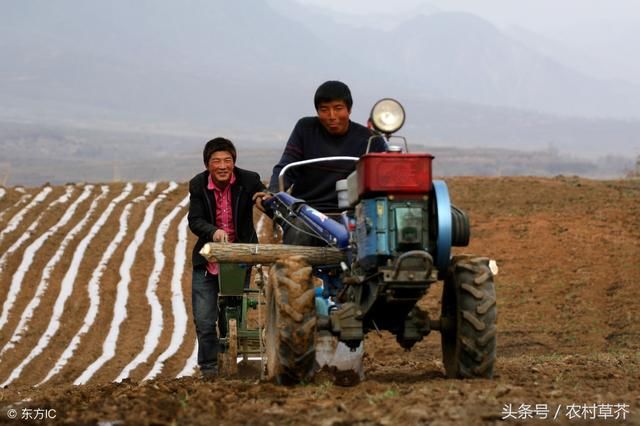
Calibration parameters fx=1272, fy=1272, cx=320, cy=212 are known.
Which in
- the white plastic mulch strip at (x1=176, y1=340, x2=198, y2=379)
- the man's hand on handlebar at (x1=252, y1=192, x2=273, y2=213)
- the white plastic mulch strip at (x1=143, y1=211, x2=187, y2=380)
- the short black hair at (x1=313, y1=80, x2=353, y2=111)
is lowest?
the white plastic mulch strip at (x1=176, y1=340, x2=198, y2=379)

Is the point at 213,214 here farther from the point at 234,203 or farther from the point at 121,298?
the point at 121,298

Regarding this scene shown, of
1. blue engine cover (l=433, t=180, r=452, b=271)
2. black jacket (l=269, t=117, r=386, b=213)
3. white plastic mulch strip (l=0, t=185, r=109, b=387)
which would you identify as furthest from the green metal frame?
white plastic mulch strip (l=0, t=185, r=109, b=387)

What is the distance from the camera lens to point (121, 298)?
61.8 feet

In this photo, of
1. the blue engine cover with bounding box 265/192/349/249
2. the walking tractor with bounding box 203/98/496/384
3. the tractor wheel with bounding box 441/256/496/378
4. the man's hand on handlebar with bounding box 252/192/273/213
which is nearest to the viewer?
the walking tractor with bounding box 203/98/496/384

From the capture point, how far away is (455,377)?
7.80 m

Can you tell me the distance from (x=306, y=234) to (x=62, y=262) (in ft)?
42.5

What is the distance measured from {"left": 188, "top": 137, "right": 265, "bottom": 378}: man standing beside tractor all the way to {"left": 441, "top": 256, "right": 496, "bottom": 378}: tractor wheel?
2309 millimetres

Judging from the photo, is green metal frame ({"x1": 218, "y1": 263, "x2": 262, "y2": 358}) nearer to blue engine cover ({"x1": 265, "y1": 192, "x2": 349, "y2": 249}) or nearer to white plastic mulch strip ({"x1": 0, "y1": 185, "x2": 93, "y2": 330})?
blue engine cover ({"x1": 265, "y1": 192, "x2": 349, "y2": 249})

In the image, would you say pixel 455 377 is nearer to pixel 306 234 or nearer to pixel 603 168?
pixel 306 234

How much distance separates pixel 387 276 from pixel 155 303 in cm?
1204

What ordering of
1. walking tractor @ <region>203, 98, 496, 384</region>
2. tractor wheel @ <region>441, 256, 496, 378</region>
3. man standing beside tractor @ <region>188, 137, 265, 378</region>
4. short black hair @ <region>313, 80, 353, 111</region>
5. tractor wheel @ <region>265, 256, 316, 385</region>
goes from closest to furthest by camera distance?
walking tractor @ <region>203, 98, 496, 384</region> < tractor wheel @ <region>265, 256, 316, 385</region> < tractor wheel @ <region>441, 256, 496, 378</region> < short black hair @ <region>313, 80, 353, 111</region> < man standing beside tractor @ <region>188, 137, 265, 378</region>

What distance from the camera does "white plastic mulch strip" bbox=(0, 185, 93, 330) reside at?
18391mm

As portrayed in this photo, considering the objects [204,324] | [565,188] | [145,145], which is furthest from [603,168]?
[204,324]

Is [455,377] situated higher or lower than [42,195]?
lower
